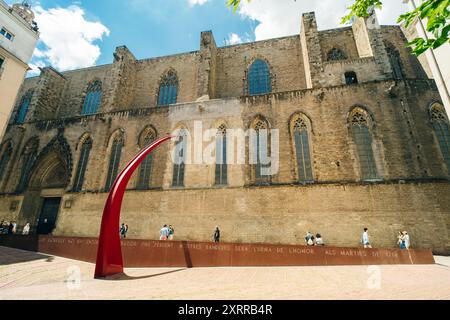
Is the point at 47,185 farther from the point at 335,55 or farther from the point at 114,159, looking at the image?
the point at 335,55

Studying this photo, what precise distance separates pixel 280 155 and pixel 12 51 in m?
17.8

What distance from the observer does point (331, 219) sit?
10812 mm

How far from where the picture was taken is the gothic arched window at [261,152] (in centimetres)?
1252

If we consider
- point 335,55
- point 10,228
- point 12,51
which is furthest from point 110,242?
point 335,55

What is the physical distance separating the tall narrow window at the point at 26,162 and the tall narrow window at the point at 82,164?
12.8ft

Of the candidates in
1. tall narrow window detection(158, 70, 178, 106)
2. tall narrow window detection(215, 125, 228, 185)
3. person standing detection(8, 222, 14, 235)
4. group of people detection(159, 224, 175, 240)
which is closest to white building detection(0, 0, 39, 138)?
person standing detection(8, 222, 14, 235)

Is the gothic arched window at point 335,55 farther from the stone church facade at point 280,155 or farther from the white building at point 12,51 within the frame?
the white building at point 12,51

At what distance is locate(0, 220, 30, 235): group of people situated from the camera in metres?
13.8

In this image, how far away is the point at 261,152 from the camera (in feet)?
42.6

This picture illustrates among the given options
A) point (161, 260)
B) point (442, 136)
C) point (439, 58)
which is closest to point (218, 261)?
point (161, 260)

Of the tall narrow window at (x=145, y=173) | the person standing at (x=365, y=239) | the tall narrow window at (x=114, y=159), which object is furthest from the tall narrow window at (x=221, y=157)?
the person standing at (x=365, y=239)

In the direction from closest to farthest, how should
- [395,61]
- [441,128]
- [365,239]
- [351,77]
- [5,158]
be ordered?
[365,239] → [441,128] → [351,77] → [5,158] → [395,61]
